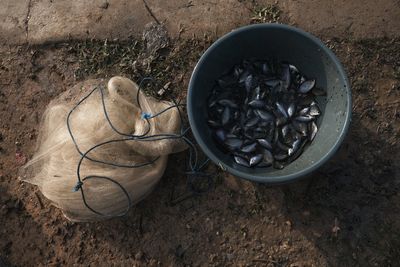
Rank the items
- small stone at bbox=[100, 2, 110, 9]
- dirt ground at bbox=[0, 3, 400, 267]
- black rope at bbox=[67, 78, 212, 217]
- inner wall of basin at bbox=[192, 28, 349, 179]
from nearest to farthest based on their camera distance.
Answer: inner wall of basin at bbox=[192, 28, 349, 179]
black rope at bbox=[67, 78, 212, 217]
dirt ground at bbox=[0, 3, 400, 267]
small stone at bbox=[100, 2, 110, 9]

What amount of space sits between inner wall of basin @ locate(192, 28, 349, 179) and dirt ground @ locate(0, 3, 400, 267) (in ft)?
1.06

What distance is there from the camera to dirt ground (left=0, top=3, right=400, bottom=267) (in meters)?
3.20

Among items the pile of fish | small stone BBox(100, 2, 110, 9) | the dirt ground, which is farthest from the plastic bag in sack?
small stone BBox(100, 2, 110, 9)

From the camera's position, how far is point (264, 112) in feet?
10.8

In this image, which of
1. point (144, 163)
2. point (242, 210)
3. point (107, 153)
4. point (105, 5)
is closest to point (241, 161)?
point (242, 210)

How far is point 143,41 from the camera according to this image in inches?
145

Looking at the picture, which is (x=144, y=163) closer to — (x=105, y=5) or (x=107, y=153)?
(x=107, y=153)

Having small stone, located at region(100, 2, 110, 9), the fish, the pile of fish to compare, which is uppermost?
small stone, located at region(100, 2, 110, 9)

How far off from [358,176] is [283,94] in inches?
30.9

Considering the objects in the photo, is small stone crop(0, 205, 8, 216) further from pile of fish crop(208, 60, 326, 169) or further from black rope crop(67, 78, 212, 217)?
pile of fish crop(208, 60, 326, 169)

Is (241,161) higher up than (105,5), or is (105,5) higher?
(105,5)

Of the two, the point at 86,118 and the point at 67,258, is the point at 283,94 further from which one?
the point at 67,258

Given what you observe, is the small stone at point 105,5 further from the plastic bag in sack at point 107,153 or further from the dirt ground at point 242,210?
the plastic bag in sack at point 107,153

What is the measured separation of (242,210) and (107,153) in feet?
3.42
